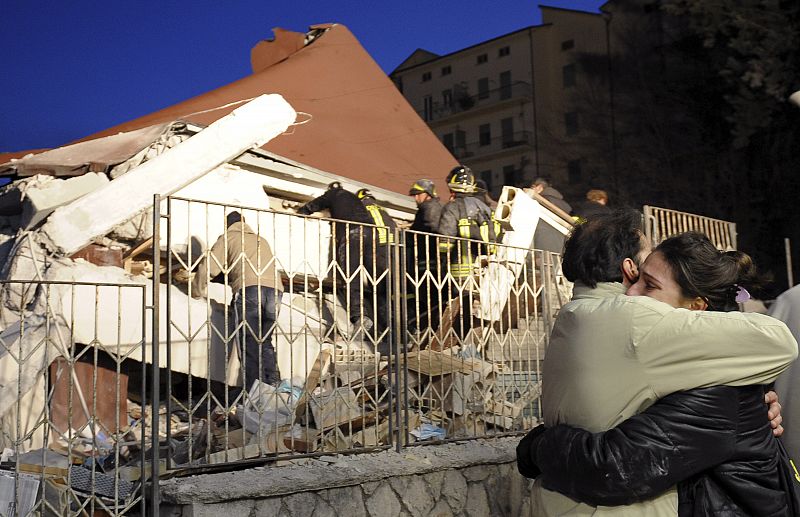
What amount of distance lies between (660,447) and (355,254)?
4906 mm

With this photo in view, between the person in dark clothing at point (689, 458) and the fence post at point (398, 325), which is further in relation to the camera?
the fence post at point (398, 325)

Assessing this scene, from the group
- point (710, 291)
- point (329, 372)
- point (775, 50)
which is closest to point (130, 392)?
point (329, 372)

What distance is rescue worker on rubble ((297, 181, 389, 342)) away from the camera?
533cm

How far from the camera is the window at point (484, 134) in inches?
1852

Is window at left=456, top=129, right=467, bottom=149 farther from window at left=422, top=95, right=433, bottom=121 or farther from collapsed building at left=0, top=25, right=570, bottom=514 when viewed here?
collapsed building at left=0, top=25, right=570, bottom=514

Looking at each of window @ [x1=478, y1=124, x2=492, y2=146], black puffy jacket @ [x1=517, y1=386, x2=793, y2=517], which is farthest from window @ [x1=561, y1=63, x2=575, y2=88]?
black puffy jacket @ [x1=517, y1=386, x2=793, y2=517]

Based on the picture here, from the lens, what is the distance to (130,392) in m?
6.96

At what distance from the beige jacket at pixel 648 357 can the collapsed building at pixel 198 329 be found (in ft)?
8.04

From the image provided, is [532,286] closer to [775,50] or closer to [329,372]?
[329,372]

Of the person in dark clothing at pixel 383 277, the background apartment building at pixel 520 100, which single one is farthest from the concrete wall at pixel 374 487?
the background apartment building at pixel 520 100

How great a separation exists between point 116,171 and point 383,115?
5953 millimetres

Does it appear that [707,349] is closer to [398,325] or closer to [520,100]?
[398,325]

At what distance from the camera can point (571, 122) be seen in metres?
38.3

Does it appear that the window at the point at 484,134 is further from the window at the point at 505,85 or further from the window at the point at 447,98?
the window at the point at 447,98
